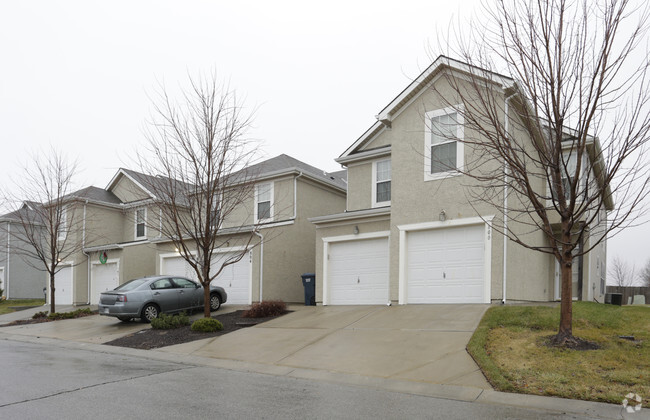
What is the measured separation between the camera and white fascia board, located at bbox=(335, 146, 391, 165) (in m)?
17.7

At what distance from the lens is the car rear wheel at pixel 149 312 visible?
16.4m

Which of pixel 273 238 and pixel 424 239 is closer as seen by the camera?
pixel 424 239

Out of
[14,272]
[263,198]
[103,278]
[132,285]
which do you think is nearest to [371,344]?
[132,285]

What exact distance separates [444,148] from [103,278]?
19668mm

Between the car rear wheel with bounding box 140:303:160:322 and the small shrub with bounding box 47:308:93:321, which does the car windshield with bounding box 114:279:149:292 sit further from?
the small shrub with bounding box 47:308:93:321

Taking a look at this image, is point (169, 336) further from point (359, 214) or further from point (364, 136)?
point (364, 136)

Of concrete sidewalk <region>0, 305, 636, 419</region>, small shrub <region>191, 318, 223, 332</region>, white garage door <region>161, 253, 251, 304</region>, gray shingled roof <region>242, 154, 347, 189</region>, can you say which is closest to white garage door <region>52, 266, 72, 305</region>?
white garage door <region>161, 253, 251, 304</region>

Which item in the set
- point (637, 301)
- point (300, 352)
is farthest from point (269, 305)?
point (637, 301)

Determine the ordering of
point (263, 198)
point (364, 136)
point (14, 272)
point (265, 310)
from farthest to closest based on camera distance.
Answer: point (14, 272) → point (263, 198) → point (364, 136) → point (265, 310)

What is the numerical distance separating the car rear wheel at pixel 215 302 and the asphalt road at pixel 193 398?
8.65 meters

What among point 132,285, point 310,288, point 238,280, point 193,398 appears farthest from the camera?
point 238,280

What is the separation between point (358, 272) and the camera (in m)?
16.7

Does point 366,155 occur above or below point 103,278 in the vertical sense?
above

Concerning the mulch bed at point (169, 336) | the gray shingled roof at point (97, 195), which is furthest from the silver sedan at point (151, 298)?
the gray shingled roof at point (97, 195)
